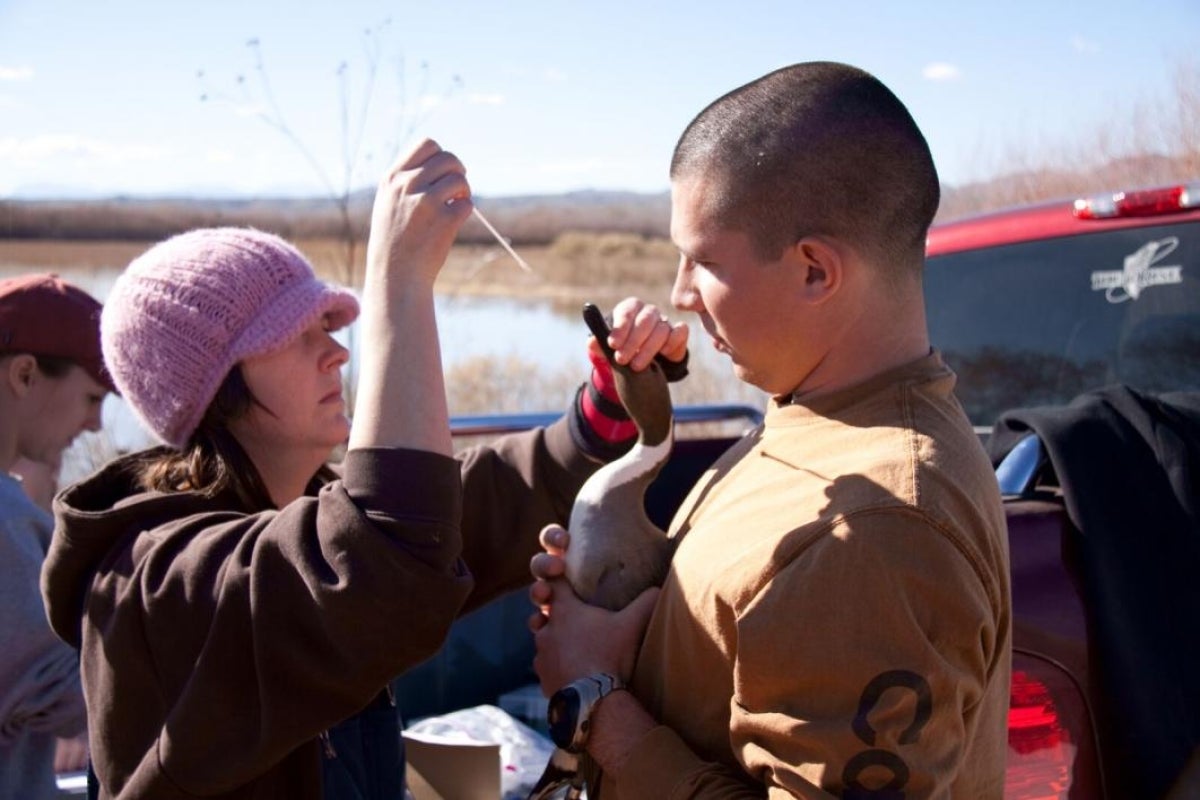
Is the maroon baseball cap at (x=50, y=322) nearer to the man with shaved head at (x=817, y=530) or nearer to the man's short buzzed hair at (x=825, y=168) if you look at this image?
the man with shaved head at (x=817, y=530)

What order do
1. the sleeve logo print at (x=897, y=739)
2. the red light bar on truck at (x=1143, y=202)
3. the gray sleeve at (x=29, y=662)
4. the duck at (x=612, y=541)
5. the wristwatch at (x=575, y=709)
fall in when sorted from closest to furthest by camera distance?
the sleeve logo print at (x=897, y=739) → the wristwatch at (x=575, y=709) → the duck at (x=612, y=541) → the gray sleeve at (x=29, y=662) → the red light bar on truck at (x=1143, y=202)

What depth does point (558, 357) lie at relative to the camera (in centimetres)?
1367

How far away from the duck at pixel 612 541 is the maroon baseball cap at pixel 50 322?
1.82m

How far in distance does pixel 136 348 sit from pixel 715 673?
3.77 feet

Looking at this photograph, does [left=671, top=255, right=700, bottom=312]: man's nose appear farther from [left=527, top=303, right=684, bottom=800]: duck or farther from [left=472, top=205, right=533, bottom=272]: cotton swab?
[left=472, top=205, right=533, bottom=272]: cotton swab

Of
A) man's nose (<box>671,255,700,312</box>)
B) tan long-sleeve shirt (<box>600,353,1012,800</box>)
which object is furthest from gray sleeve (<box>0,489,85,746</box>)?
man's nose (<box>671,255,700,312</box>)

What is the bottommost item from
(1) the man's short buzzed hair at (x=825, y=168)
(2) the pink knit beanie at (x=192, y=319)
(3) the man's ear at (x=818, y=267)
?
(2) the pink knit beanie at (x=192, y=319)

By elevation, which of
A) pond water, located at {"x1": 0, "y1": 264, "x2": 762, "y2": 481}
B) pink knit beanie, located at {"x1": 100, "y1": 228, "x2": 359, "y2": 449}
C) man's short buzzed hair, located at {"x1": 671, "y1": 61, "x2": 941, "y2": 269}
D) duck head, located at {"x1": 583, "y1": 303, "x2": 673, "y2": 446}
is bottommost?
pond water, located at {"x1": 0, "y1": 264, "x2": 762, "y2": 481}

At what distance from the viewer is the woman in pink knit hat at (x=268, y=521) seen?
6.30 feet

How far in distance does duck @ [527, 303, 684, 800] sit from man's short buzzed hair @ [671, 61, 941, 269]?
438mm

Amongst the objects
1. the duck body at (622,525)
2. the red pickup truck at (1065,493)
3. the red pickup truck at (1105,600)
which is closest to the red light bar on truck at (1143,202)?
the red pickup truck at (1065,493)

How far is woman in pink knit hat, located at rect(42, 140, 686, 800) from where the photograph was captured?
6.30 feet

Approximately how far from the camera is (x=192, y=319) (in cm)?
236

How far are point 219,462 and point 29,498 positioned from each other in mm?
1046
